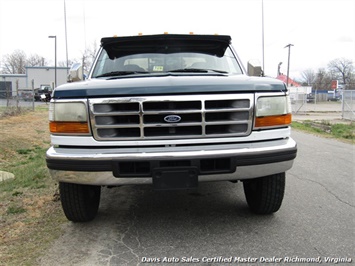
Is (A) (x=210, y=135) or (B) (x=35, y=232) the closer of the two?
(A) (x=210, y=135)

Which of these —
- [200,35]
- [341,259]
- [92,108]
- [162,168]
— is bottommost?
[341,259]

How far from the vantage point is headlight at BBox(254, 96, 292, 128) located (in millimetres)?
2898

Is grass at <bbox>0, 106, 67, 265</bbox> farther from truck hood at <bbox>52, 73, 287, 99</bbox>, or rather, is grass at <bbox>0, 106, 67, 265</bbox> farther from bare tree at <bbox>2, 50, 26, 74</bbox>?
bare tree at <bbox>2, 50, 26, 74</bbox>

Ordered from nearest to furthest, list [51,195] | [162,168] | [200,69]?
[162,168]
[200,69]
[51,195]

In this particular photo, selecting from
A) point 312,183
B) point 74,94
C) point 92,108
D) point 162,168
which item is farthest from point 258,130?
point 312,183

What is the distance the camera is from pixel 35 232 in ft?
10.8

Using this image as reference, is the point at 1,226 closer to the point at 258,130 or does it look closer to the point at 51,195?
the point at 51,195

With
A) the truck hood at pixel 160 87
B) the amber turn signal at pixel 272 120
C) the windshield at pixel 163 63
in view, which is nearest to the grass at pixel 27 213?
the truck hood at pixel 160 87

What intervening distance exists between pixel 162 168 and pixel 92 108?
0.78m

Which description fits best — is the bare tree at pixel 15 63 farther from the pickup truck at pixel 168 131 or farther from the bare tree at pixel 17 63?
the pickup truck at pixel 168 131

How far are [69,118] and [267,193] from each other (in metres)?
2.07

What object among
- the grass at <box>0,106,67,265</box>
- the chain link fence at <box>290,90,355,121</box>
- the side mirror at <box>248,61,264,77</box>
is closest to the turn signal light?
the grass at <box>0,106,67,265</box>

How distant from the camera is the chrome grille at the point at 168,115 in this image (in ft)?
9.12

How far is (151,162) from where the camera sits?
8.95ft
